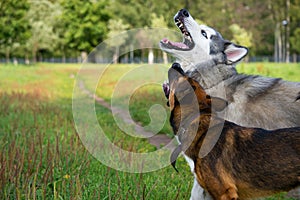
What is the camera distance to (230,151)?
3238 millimetres

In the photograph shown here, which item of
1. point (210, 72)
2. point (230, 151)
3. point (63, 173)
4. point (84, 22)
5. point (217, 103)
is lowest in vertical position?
point (63, 173)

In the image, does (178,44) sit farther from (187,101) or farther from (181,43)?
(187,101)

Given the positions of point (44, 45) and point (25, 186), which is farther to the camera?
point (44, 45)

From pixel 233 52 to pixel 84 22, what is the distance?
59601 mm

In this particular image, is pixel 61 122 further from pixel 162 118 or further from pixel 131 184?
pixel 131 184

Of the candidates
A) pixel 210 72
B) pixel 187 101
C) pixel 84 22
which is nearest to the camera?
pixel 187 101

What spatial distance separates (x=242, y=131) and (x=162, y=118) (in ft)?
19.2

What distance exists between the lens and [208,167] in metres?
3.14

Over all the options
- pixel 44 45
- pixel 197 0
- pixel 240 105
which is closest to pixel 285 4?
pixel 197 0

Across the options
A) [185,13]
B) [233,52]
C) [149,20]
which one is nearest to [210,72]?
[233,52]

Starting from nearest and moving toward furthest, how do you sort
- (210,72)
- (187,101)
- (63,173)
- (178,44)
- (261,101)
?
(187,101), (261,101), (63,173), (210,72), (178,44)

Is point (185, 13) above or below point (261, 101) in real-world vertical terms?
above

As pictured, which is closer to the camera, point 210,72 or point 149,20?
point 210,72

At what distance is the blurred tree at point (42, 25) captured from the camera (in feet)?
198
